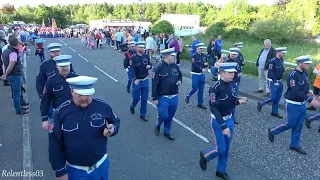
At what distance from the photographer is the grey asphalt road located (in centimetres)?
555

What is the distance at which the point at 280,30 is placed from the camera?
2597 centimetres

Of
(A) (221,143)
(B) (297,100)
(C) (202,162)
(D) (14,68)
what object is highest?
(D) (14,68)

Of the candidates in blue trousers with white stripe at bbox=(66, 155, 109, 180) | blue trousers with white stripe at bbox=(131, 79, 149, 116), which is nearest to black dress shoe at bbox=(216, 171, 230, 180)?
blue trousers with white stripe at bbox=(66, 155, 109, 180)

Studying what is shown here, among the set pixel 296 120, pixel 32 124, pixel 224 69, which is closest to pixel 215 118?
pixel 224 69

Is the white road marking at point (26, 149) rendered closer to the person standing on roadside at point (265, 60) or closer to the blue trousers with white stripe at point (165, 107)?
the blue trousers with white stripe at point (165, 107)

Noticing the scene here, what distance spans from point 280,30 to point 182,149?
22518 millimetres

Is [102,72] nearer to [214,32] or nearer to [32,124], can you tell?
[32,124]

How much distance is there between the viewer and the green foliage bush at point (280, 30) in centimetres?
2602

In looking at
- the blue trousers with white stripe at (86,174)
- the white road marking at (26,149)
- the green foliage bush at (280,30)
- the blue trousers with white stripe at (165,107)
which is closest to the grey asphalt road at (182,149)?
the white road marking at (26,149)

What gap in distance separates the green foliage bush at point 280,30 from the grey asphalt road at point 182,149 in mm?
18420

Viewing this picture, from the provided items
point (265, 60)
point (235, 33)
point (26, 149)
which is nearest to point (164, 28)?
point (235, 33)

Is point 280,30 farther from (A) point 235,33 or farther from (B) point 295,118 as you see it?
(B) point 295,118

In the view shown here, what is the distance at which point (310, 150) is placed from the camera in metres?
6.60

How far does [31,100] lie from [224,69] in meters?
7.74
